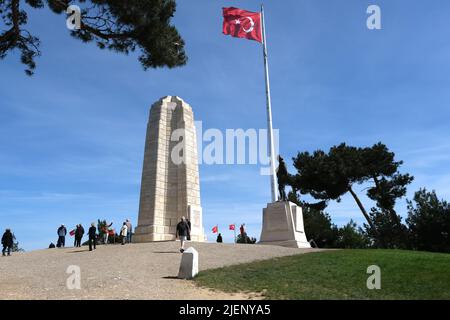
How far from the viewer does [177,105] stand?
101 ft

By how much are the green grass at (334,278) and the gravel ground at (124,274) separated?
986 mm

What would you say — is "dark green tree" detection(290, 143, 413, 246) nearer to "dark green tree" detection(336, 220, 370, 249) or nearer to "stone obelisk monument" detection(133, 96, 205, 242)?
"dark green tree" detection(336, 220, 370, 249)

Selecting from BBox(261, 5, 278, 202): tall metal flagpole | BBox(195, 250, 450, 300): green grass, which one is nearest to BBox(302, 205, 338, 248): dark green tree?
BBox(261, 5, 278, 202): tall metal flagpole

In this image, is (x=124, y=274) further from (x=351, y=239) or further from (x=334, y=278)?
(x=351, y=239)

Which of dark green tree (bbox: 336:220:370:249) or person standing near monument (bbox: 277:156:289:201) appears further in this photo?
dark green tree (bbox: 336:220:370:249)

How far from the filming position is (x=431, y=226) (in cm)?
3600

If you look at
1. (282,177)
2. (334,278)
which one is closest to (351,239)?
(282,177)

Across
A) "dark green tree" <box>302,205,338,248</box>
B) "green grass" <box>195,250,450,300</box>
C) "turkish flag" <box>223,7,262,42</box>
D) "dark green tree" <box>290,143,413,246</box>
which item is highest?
"turkish flag" <box>223,7,262,42</box>

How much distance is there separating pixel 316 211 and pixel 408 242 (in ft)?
31.9

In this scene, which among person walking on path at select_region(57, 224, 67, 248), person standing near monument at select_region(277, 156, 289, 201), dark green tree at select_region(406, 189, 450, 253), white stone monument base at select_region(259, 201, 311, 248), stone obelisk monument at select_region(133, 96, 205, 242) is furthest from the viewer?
dark green tree at select_region(406, 189, 450, 253)

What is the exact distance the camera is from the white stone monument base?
21453 mm

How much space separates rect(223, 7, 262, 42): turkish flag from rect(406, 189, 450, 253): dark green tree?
77.4 ft
